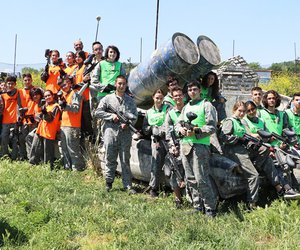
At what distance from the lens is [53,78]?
9055 millimetres

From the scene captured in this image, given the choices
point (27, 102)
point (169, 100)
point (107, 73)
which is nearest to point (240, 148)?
point (169, 100)

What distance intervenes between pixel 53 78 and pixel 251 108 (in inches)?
181

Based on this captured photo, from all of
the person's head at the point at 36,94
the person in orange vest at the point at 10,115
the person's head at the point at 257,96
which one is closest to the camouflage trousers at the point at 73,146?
the person's head at the point at 36,94

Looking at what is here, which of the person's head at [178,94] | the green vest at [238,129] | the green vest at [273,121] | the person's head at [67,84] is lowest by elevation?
the green vest at [238,129]

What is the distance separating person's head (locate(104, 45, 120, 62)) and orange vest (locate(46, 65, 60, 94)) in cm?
187

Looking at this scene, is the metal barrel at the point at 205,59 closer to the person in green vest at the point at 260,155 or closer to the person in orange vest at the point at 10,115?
the person in green vest at the point at 260,155

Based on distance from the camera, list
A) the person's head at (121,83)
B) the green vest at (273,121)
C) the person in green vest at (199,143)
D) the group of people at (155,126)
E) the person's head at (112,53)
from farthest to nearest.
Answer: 1. the person's head at (112,53)
2. the person's head at (121,83)
3. the green vest at (273,121)
4. the group of people at (155,126)
5. the person in green vest at (199,143)

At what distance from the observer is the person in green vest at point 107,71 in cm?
746

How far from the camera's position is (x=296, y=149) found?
6012 millimetres

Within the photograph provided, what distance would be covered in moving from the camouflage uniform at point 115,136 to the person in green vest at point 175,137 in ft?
3.06

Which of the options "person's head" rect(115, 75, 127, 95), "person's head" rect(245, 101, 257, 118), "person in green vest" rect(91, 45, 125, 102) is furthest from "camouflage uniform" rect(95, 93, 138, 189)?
"person's head" rect(245, 101, 257, 118)

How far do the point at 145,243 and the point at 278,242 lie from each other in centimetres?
133

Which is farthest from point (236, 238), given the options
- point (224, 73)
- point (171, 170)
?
point (224, 73)

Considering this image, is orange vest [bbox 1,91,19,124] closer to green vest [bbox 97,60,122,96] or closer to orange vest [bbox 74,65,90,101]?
orange vest [bbox 74,65,90,101]
